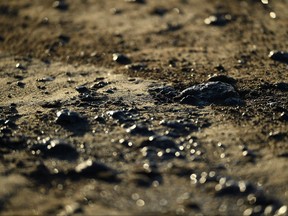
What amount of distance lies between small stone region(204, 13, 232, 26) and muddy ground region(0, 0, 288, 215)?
1 cm

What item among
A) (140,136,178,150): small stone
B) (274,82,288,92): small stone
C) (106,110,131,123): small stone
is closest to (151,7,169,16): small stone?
(274,82,288,92): small stone

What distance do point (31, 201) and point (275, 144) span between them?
52.5 inches

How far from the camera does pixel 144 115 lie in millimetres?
2785

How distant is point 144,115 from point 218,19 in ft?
6.86

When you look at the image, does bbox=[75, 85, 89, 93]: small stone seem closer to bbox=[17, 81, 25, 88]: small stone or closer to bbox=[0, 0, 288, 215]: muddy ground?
bbox=[0, 0, 288, 215]: muddy ground

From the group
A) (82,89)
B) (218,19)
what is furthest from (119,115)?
(218,19)

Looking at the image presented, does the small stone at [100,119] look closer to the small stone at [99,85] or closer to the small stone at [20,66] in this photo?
the small stone at [99,85]

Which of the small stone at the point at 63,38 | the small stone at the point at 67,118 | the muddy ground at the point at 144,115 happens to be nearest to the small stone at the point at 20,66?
the muddy ground at the point at 144,115

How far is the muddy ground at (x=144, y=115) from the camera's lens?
2.12 m

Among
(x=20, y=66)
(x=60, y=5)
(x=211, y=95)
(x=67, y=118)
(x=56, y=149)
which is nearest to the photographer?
(x=56, y=149)

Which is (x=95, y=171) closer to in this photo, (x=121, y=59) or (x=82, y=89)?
(x=82, y=89)

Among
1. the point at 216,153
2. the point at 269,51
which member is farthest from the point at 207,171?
the point at 269,51

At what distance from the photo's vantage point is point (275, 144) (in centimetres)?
246

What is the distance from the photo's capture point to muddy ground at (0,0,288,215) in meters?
2.12
